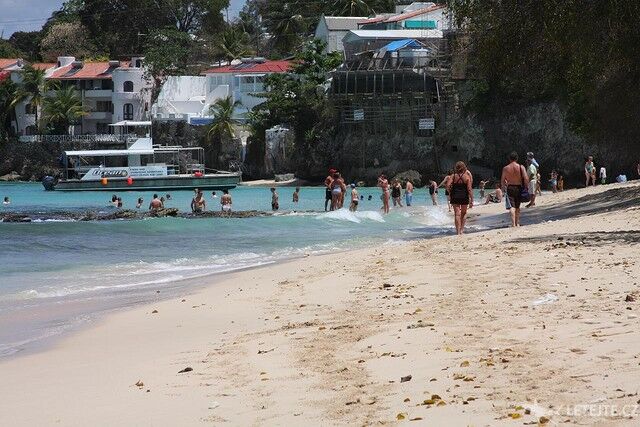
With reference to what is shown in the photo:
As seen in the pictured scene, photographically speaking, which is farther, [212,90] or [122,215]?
[212,90]

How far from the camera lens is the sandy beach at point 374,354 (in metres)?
6.38

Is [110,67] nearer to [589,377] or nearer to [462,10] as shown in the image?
[462,10]

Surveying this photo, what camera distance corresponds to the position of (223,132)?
8531 centimetres

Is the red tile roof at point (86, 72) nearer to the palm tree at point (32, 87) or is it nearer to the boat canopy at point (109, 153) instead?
the palm tree at point (32, 87)

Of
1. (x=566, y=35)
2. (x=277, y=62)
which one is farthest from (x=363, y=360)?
(x=277, y=62)

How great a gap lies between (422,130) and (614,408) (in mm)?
64779

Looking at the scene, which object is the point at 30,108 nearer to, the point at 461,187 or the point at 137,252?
the point at 137,252

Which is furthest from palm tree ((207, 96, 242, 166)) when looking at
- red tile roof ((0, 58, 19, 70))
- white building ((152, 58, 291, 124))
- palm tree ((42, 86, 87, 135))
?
red tile roof ((0, 58, 19, 70))

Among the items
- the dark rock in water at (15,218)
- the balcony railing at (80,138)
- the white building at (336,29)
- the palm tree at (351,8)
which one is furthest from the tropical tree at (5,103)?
the dark rock in water at (15,218)

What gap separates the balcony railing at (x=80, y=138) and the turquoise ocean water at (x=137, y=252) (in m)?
42.6

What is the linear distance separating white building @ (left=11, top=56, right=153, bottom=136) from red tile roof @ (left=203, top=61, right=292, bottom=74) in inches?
263

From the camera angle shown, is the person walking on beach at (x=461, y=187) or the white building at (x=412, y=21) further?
the white building at (x=412, y=21)

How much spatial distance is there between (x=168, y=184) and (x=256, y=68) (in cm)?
2806

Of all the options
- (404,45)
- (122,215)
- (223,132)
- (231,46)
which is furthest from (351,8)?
(122,215)
